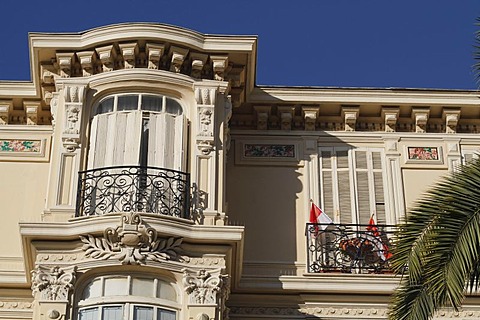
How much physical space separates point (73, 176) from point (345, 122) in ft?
17.4

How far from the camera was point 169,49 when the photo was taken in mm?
20016

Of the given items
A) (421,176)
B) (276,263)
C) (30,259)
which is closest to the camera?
(30,259)

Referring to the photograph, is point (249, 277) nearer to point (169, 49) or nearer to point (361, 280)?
point (361, 280)

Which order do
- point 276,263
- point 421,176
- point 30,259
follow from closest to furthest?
1. point 30,259
2. point 276,263
3. point 421,176

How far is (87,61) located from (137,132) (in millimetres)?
1641

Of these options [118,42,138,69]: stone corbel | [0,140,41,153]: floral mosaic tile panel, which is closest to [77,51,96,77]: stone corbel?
[118,42,138,69]: stone corbel

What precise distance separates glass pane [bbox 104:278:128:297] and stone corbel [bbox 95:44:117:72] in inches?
167

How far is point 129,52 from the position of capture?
65.4ft

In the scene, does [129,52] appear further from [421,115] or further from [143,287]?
[421,115]

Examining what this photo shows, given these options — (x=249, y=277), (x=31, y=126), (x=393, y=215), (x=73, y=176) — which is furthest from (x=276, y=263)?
(x=31, y=126)

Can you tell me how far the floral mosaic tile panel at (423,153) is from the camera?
21.0 meters

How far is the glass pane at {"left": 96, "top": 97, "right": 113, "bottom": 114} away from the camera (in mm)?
19859

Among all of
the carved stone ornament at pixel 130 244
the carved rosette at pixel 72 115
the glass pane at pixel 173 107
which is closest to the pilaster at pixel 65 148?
the carved rosette at pixel 72 115

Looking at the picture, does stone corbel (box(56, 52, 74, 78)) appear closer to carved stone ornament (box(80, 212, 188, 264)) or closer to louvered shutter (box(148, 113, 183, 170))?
louvered shutter (box(148, 113, 183, 170))
